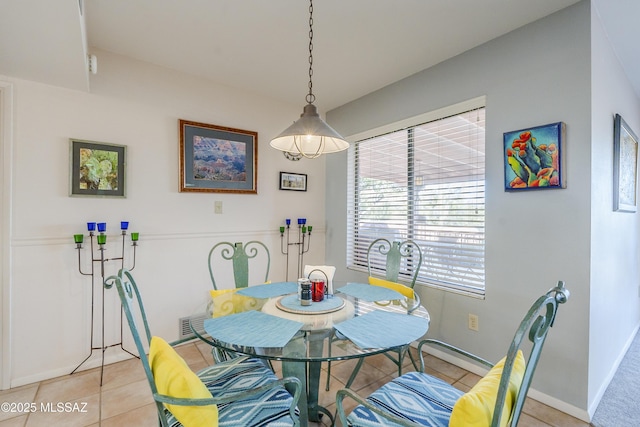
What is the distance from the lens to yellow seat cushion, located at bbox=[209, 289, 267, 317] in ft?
5.38

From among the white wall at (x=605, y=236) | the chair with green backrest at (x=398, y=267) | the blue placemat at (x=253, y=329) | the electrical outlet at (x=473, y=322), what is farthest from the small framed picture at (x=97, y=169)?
the white wall at (x=605, y=236)

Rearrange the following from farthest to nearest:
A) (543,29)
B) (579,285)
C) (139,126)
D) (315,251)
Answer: (315,251) < (139,126) < (543,29) < (579,285)

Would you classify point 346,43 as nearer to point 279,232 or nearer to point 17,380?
point 279,232

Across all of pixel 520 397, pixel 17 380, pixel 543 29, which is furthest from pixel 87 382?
pixel 543 29

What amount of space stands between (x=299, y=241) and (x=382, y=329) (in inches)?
87.1

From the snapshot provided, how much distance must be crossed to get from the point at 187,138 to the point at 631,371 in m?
4.04

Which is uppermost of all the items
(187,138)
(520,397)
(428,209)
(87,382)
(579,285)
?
(187,138)

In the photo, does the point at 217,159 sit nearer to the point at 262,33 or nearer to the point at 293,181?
the point at 293,181

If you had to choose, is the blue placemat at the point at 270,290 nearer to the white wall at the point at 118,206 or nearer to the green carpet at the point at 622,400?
the white wall at the point at 118,206

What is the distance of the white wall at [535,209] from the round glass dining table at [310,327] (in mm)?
845

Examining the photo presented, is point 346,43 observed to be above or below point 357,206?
above

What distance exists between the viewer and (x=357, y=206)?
3428 millimetres

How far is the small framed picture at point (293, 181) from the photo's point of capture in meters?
3.35

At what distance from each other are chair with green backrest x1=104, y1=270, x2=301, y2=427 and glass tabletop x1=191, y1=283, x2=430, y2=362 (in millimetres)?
147
